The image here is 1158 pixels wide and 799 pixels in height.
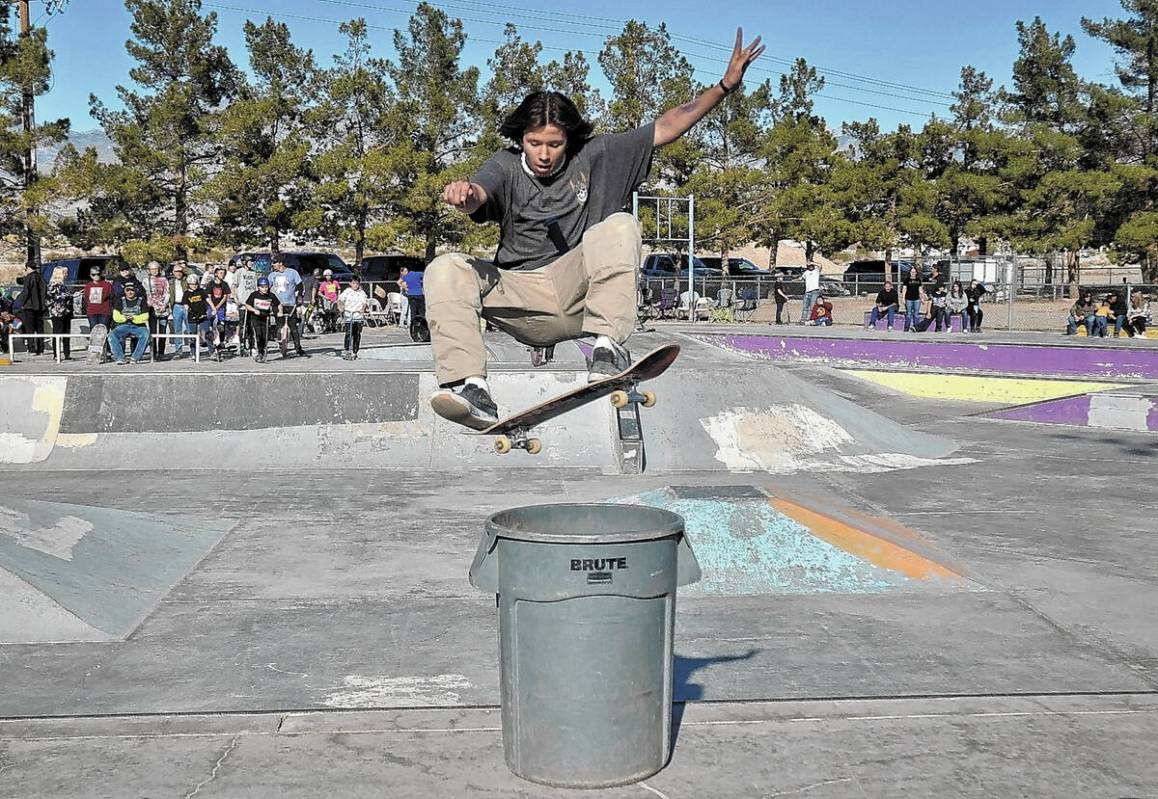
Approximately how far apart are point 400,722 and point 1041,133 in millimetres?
49047

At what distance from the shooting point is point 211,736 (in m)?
4.89

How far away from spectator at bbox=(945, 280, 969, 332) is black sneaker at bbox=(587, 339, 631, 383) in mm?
25981

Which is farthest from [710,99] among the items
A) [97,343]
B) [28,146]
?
[28,146]

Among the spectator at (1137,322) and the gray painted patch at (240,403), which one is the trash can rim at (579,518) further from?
the spectator at (1137,322)

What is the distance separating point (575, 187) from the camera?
5.21 metres

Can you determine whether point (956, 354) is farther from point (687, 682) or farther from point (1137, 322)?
point (687, 682)

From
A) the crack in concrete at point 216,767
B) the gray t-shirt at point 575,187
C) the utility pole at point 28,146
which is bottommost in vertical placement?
the crack in concrete at point 216,767

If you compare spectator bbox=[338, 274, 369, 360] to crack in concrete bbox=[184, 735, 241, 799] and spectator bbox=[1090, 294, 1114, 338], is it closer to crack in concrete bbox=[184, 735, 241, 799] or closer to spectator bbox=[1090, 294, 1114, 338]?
crack in concrete bbox=[184, 735, 241, 799]

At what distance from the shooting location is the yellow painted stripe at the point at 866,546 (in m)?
7.72

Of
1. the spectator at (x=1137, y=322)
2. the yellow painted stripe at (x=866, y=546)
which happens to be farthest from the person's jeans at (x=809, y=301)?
the yellow painted stripe at (x=866, y=546)

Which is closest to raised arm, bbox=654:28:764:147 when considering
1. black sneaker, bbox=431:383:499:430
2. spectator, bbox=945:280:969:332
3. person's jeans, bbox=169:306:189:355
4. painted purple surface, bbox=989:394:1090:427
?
black sneaker, bbox=431:383:499:430

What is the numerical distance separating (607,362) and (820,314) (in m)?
27.2

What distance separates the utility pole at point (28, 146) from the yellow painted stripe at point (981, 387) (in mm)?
23879

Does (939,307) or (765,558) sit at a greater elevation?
(939,307)
